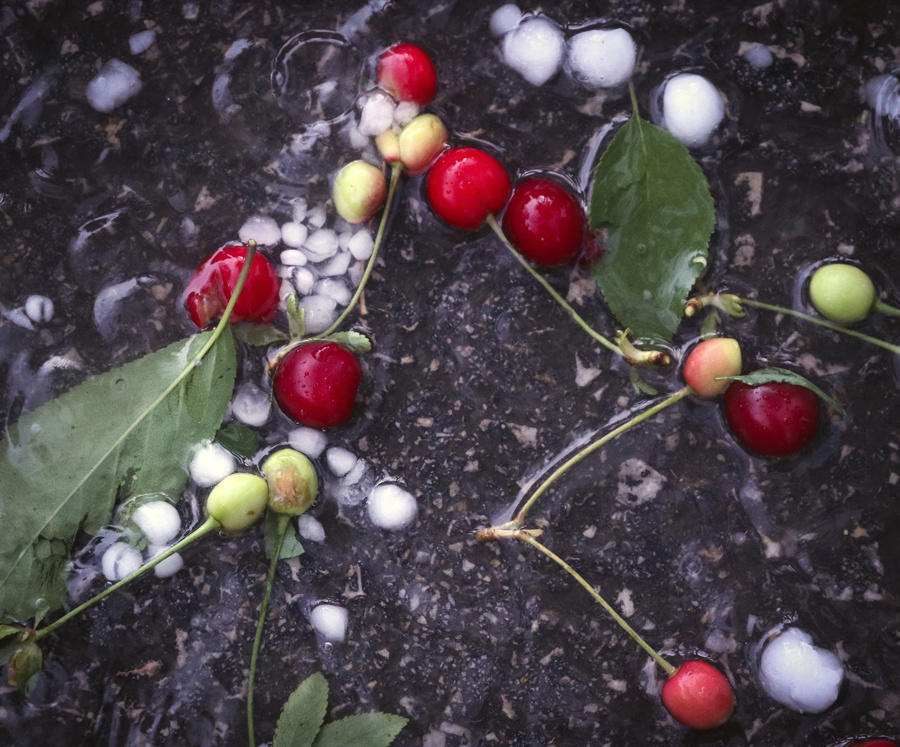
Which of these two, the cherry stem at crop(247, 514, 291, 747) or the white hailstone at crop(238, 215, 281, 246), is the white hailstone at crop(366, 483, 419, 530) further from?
the white hailstone at crop(238, 215, 281, 246)

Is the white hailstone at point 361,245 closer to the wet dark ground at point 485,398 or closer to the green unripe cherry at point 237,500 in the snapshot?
the wet dark ground at point 485,398

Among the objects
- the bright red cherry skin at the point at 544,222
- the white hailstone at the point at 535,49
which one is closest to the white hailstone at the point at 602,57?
the white hailstone at the point at 535,49

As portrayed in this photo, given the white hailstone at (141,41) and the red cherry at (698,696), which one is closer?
the red cherry at (698,696)

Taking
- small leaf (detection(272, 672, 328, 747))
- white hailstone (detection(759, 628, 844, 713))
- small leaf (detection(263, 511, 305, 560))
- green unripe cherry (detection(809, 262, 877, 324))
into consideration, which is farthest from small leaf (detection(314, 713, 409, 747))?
green unripe cherry (detection(809, 262, 877, 324))

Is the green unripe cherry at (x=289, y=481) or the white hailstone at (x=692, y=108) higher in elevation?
the white hailstone at (x=692, y=108)

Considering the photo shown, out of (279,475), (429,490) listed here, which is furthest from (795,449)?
(279,475)

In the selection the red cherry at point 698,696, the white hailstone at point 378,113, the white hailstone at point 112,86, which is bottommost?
the red cherry at point 698,696

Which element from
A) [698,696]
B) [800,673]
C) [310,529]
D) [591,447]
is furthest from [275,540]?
[800,673]

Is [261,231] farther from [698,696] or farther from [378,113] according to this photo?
[698,696]
